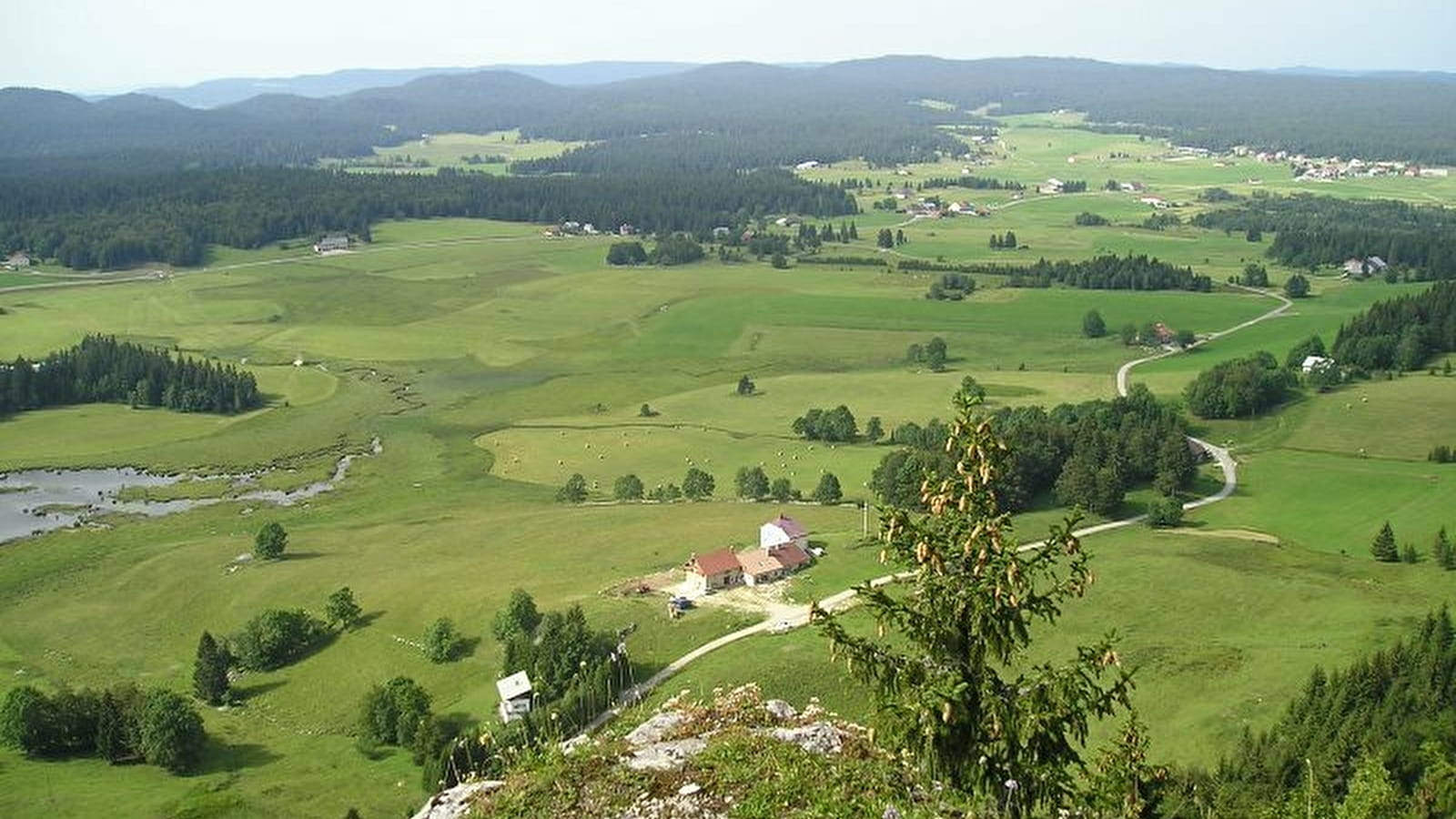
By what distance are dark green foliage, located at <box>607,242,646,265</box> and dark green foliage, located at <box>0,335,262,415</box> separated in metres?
66.8

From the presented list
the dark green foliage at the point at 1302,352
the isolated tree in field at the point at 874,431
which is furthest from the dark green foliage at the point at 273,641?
the dark green foliage at the point at 1302,352

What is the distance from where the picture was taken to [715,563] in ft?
169

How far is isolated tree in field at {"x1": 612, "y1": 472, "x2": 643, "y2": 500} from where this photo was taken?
7206 centimetres

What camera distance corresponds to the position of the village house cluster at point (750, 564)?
51344 mm

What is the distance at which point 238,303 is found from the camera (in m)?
140

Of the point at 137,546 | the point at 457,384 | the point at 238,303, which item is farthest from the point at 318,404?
the point at 238,303

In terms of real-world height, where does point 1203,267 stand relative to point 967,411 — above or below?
below

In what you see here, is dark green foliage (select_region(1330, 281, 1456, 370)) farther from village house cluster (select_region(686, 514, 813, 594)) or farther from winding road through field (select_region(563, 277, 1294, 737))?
village house cluster (select_region(686, 514, 813, 594))

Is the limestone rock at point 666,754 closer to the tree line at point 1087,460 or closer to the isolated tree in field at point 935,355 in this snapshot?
the tree line at point 1087,460

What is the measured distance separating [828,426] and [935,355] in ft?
84.9

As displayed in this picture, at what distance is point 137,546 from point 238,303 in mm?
80085

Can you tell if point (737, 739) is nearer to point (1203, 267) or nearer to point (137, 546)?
point (137, 546)

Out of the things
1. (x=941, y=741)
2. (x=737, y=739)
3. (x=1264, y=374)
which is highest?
(x=941, y=741)

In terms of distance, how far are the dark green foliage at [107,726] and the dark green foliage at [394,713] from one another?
20.1 ft
